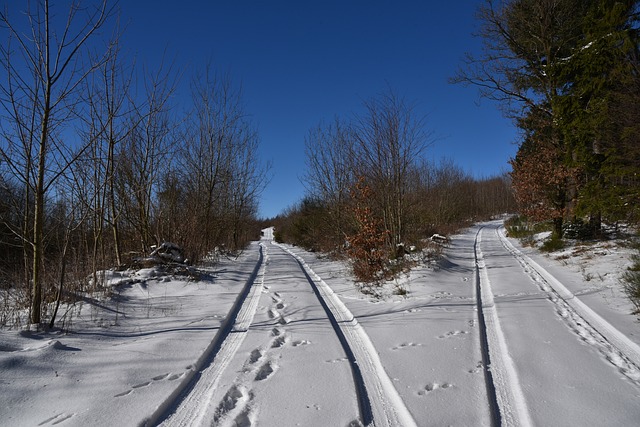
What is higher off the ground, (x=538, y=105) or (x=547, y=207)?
(x=538, y=105)

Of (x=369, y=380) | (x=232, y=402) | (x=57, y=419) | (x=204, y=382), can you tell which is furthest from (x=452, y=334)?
(x=57, y=419)

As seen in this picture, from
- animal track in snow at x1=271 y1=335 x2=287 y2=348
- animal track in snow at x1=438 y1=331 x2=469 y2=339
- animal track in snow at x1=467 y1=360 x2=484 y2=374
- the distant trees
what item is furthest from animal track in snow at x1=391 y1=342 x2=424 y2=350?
the distant trees

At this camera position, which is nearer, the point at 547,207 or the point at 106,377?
the point at 106,377

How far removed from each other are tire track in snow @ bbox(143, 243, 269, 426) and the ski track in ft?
12.6

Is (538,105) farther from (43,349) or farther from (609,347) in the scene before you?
(43,349)

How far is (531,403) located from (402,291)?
4.08 m

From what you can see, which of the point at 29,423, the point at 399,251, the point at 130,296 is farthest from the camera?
the point at 399,251

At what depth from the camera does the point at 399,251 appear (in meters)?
10.1

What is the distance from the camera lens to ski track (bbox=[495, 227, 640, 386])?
3318 millimetres

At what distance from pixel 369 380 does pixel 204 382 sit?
155 cm

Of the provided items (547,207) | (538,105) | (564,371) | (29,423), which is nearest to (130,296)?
(29,423)

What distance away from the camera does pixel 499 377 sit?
3.06 m

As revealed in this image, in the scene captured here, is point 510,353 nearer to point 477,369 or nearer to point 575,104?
point 477,369

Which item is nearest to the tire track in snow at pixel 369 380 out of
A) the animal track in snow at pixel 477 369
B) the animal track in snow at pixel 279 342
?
the animal track in snow at pixel 279 342
